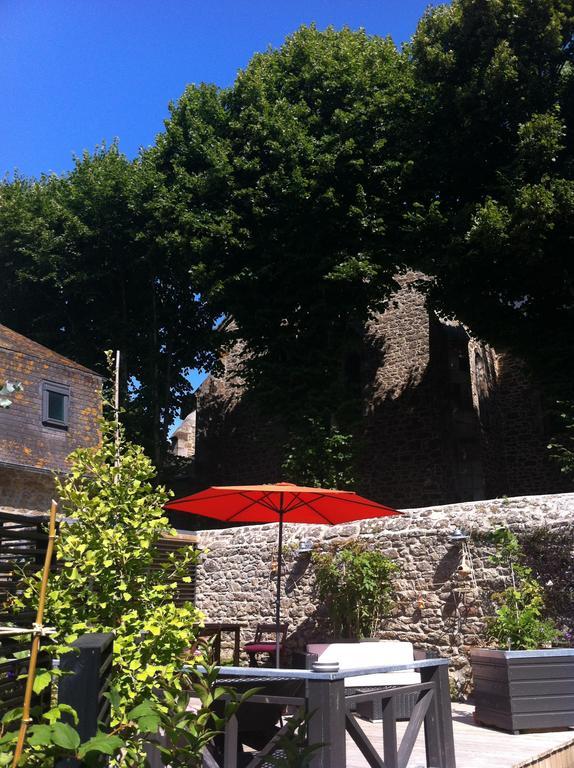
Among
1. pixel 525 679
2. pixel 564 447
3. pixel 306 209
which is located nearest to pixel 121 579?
pixel 525 679

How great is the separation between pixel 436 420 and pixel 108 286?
10.00m

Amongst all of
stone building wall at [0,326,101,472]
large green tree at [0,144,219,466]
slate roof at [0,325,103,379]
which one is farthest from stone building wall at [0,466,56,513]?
large green tree at [0,144,219,466]

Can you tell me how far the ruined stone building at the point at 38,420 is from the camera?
14625mm

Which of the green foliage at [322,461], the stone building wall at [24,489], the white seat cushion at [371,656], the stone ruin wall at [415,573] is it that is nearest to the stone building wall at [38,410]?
the stone building wall at [24,489]

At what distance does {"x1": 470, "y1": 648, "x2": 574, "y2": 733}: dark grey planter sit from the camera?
5977 mm

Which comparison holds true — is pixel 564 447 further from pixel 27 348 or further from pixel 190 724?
pixel 190 724

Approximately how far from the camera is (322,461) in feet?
52.5

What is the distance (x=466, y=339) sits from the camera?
19.7 m

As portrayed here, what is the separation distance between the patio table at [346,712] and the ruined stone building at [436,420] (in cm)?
A: 1389

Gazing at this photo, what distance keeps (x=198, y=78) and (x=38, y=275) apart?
6.90 m

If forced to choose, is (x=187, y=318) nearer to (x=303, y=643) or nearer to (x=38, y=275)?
(x=38, y=275)

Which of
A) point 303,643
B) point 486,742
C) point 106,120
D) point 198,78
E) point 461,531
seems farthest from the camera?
point 198,78

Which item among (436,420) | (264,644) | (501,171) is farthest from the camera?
(436,420)

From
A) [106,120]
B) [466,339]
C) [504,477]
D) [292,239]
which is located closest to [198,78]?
[292,239]
